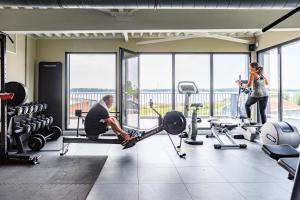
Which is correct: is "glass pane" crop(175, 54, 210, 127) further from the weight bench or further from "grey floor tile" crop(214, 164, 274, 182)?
"grey floor tile" crop(214, 164, 274, 182)

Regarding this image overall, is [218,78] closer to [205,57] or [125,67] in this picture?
[205,57]

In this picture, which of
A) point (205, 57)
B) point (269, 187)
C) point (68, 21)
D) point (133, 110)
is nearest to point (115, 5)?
point (68, 21)

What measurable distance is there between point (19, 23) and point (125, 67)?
2553mm

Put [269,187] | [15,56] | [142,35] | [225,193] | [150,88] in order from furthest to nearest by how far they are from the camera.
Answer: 1. [150,88]
2. [142,35]
3. [15,56]
4. [269,187]
5. [225,193]

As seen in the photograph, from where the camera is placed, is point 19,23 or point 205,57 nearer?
point 19,23

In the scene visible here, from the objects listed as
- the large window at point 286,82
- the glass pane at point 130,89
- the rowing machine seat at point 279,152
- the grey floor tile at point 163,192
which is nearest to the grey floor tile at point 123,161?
the grey floor tile at point 163,192

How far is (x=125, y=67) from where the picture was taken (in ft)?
21.2

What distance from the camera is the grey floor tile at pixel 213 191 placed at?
281 centimetres

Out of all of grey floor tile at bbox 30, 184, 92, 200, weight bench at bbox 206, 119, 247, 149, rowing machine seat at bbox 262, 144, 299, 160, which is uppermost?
rowing machine seat at bbox 262, 144, 299, 160

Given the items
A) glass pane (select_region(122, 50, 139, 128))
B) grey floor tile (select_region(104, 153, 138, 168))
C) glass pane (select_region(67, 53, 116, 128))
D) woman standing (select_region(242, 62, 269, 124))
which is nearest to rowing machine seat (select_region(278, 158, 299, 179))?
grey floor tile (select_region(104, 153, 138, 168))

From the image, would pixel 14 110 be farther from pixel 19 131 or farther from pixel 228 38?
pixel 228 38

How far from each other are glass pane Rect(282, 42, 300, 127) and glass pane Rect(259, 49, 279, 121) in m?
0.24

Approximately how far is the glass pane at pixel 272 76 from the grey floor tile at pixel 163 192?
15.9 feet

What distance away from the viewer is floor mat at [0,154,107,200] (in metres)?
2.90
